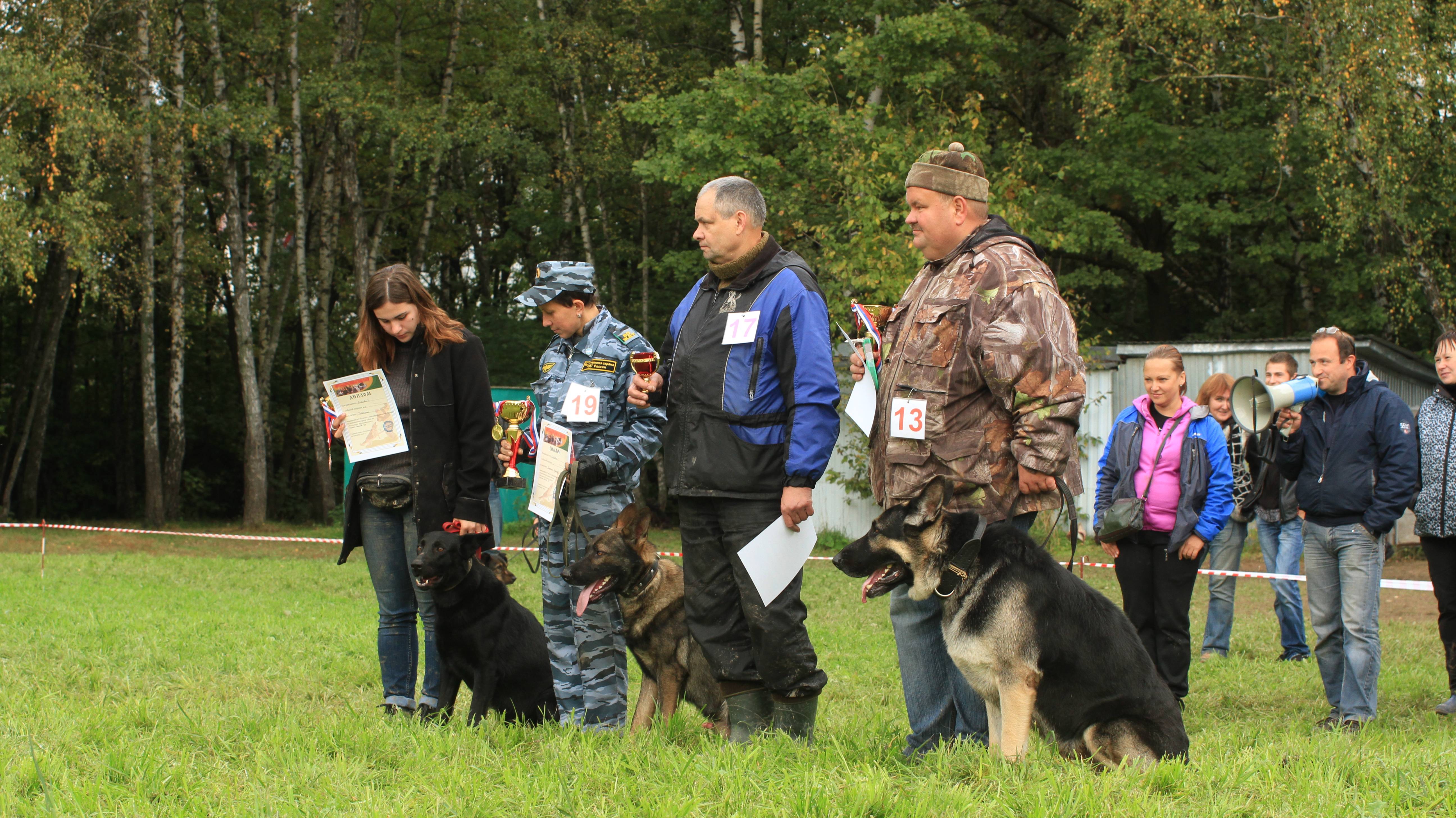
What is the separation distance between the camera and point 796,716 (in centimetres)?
415

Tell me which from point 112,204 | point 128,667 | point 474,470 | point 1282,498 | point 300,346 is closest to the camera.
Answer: point 474,470

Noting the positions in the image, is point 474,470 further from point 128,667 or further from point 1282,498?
point 1282,498

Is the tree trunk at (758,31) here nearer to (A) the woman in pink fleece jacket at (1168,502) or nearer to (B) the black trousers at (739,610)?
(A) the woman in pink fleece jacket at (1168,502)

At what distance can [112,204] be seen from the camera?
2109 cm

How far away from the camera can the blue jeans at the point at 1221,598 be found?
322 inches

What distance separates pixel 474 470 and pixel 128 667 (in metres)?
3.08

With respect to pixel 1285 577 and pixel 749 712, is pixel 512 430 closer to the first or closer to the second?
pixel 749 712

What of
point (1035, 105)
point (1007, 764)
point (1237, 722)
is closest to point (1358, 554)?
point (1237, 722)

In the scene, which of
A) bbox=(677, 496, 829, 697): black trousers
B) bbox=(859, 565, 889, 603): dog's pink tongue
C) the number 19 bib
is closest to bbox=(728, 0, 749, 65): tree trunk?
the number 19 bib

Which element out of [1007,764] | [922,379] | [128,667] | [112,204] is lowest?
[128,667]

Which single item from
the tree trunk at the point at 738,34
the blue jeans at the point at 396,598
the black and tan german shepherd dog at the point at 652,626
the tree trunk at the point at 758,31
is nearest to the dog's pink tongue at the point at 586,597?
the black and tan german shepherd dog at the point at 652,626

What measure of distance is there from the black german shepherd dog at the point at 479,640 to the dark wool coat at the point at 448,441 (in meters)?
0.15

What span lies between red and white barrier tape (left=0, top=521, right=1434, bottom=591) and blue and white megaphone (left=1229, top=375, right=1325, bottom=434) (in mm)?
914

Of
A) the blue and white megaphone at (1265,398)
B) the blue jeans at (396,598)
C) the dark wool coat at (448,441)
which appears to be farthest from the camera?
the blue and white megaphone at (1265,398)
